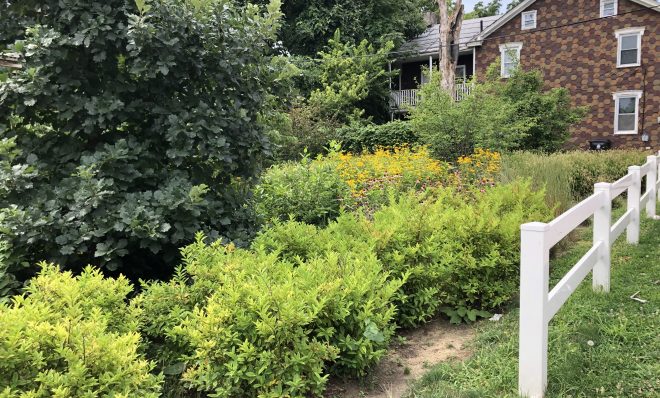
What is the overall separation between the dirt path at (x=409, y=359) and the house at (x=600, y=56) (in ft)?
67.2

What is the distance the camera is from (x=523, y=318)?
2.80 m

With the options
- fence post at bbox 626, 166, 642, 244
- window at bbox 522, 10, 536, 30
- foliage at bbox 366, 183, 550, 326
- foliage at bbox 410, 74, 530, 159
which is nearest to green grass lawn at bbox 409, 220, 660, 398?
foliage at bbox 366, 183, 550, 326

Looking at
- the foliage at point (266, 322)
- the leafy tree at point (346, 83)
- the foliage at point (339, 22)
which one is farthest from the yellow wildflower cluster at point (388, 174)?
the foliage at point (339, 22)

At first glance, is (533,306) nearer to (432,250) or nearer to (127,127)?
(432,250)

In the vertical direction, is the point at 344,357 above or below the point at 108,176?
below

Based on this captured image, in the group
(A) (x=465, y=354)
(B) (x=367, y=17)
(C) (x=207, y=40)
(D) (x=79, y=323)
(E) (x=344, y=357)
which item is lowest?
(A) (x=465, y=354)

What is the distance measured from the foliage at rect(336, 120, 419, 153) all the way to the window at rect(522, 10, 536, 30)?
881 cm

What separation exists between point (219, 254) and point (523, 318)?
6.50 ft

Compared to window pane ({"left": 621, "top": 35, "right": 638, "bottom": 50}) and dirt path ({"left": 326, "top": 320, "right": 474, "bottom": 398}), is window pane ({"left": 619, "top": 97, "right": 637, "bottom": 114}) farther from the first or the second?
dirt path ({"left": 326, "top": 320, "right": 474, "bottom": 398})

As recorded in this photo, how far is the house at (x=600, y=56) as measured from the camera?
873 inches

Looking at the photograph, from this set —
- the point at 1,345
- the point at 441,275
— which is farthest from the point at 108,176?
the point at 441,275

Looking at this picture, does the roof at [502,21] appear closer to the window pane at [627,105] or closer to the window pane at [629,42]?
the window pane at [629,42]

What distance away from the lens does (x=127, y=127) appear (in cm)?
417

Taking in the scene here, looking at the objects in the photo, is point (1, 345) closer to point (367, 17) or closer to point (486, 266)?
point (486, 266)
